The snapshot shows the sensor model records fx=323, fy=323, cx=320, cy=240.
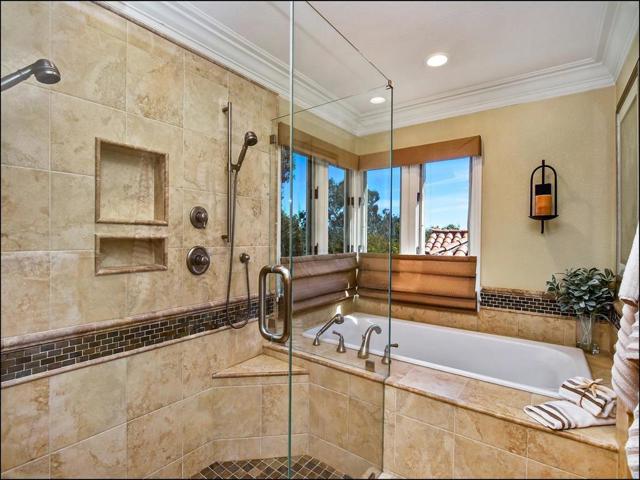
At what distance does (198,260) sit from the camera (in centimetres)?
168

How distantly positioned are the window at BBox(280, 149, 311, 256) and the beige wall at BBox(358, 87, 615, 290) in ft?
1.19

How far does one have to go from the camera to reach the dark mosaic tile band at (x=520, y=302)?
2.21 m

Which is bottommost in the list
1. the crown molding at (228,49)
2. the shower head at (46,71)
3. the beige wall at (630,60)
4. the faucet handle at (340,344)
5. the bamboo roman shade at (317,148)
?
the faucet handle at (340,344)

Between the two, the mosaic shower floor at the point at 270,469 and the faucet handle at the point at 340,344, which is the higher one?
the faucet handle at the point at 340,344

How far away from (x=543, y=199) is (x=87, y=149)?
2536mm

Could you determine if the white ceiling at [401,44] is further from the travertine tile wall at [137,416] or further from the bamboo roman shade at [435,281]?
the travertine tile wall at [137,416]

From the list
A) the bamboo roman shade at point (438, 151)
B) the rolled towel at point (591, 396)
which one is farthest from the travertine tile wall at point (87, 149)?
the rolled towel at point (591, 396)

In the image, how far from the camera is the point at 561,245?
7.15ft

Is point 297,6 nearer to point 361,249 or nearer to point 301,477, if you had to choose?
point 361,249

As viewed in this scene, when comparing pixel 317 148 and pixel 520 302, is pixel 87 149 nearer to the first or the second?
pixel 317 148

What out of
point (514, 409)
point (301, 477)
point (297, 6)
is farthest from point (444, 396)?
point (297, 6)

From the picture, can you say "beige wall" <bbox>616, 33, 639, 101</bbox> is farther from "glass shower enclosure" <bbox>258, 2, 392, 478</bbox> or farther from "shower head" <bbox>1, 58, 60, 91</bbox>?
"shower head" <bbox>1, 58, 60, 91</bbox>

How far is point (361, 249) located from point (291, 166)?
59 cm

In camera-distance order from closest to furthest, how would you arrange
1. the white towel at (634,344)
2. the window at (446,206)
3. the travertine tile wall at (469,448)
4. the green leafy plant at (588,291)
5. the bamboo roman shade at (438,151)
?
the white towel at (634,344) → the travertine tile wall at (469,448) → the green leafy plant at (588,291) → the bamboo roman shade at (438,151) → the window at (446,206)
